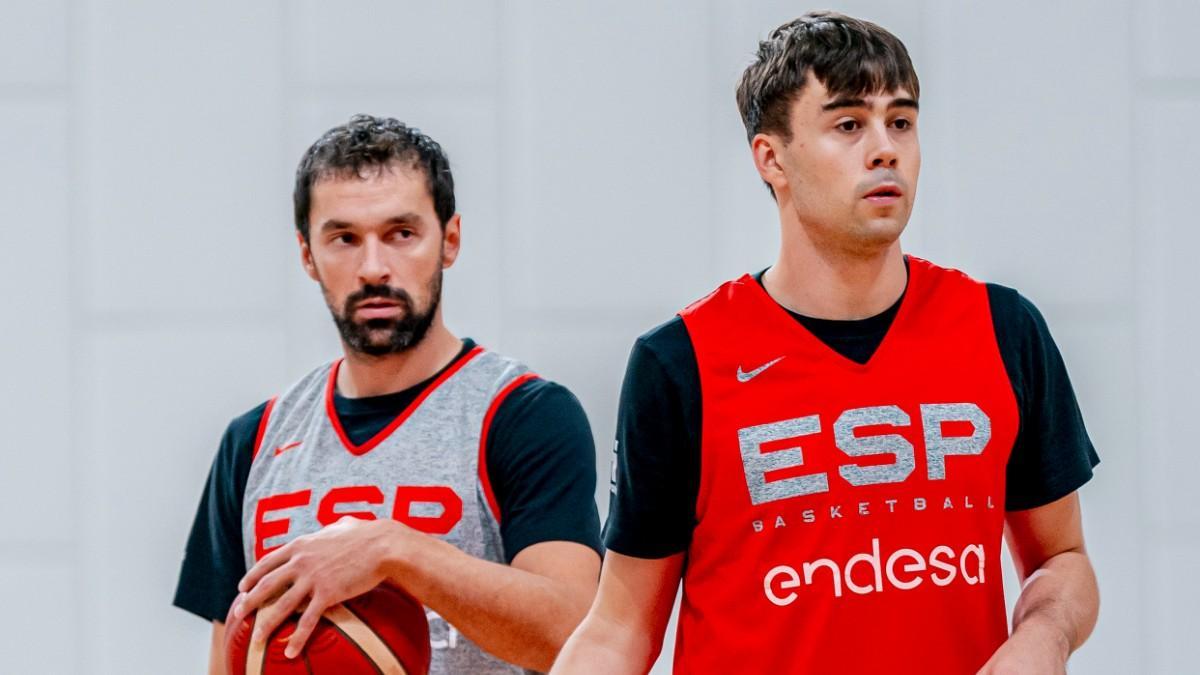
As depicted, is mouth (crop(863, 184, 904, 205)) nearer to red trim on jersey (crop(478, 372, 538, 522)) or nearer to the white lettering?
the white lettering

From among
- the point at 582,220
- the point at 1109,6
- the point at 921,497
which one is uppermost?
the point at 1109,6

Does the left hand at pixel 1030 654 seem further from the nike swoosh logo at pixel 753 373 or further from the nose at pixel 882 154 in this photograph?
the nose at pixel 882 154

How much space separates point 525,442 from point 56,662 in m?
1.40

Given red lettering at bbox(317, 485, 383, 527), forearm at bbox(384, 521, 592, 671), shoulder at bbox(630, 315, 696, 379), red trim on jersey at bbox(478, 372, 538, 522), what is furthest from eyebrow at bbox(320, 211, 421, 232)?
shoulder at bbox(630, 315, 696, 379)

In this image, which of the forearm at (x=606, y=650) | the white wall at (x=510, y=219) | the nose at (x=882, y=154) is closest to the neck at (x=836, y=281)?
the nose at (x=882, y=154)

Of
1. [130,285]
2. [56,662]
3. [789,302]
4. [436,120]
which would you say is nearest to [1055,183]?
[436,120]

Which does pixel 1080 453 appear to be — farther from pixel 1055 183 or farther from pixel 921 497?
pixel 1055 183

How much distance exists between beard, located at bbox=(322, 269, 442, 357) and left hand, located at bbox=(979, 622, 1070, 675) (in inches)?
38.1

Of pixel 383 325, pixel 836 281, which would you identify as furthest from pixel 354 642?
pixel 836 281

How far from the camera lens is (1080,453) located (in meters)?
1.61

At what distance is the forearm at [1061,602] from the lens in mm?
1504

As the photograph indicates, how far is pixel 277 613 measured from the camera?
181cm

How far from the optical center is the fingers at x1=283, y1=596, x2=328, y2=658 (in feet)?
5.83

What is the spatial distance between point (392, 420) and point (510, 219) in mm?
875
